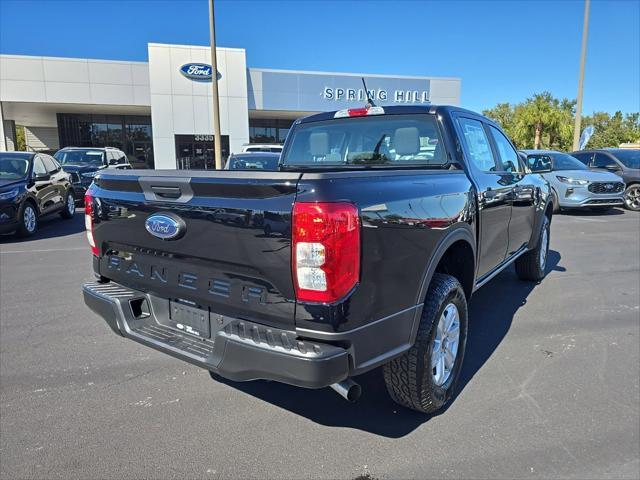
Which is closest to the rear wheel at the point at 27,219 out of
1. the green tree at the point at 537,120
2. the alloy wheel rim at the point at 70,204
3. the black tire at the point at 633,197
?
the alloy wheel rim at the point at 70,204

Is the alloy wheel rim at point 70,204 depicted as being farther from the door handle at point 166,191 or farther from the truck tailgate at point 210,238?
the door handle at point 166,191

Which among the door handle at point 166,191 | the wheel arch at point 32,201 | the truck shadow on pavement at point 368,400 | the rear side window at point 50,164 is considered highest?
the rear side window at point 50,164

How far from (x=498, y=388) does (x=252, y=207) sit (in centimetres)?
229

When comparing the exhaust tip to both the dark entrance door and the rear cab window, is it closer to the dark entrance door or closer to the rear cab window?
the rear cab window

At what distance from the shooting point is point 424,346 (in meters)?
2.61

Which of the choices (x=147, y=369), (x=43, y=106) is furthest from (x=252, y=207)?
(x=43, y=106)

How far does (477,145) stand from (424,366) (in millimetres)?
2137

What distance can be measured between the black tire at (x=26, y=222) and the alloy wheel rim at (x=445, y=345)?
27.6 feet

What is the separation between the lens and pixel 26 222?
8.73 metres

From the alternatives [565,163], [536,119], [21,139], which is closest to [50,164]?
[565,163]

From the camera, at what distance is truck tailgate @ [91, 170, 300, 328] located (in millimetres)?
2127

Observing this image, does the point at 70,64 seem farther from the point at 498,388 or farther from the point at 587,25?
the point at 498,388

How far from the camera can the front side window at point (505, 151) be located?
447cm

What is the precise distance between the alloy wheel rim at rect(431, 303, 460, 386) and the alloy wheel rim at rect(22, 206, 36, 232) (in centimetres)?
853
